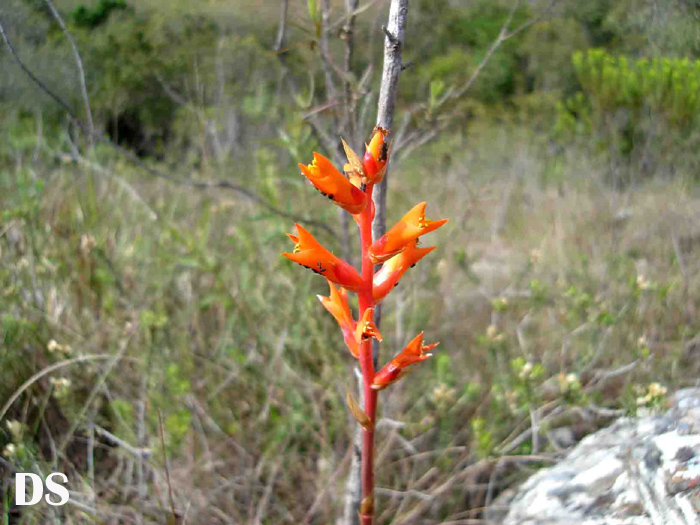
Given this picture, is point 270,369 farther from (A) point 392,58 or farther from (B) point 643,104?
(B) point 643,104

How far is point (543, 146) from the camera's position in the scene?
5566 millimetres

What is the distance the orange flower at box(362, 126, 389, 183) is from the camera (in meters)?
0.85

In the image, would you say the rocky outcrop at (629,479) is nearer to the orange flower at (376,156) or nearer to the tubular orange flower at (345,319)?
the tubular orange flower at (345,319)

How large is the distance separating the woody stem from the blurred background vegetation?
0.42 m

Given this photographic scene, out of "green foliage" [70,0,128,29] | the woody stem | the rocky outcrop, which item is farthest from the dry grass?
"green foliage" [70,0,128,29]

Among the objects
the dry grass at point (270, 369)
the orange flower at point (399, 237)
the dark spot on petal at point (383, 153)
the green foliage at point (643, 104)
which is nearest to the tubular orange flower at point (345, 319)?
the orange flower at point (399, 237)

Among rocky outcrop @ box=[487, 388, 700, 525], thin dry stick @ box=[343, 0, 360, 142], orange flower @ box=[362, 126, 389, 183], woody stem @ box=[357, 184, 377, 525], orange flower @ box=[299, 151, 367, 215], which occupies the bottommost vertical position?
rocky outcrop @ box=[487, 388, 700, 525]

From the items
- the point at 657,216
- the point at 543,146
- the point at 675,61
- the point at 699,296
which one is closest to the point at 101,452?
the point at 675,61

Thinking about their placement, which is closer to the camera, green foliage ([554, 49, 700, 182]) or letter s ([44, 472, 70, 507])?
letter s ([44, 472, 70, 507])

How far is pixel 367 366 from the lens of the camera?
3.21 ft

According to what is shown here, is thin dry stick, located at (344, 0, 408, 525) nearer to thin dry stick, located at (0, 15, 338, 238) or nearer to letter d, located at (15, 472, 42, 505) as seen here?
thin dry stick, located at (0, 15, 338, 238)

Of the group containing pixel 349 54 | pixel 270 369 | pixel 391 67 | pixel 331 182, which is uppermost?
pixel 349 54

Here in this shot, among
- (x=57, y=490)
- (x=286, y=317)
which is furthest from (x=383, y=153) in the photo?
(x=286, y=317)

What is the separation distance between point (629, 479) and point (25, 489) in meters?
1.53
